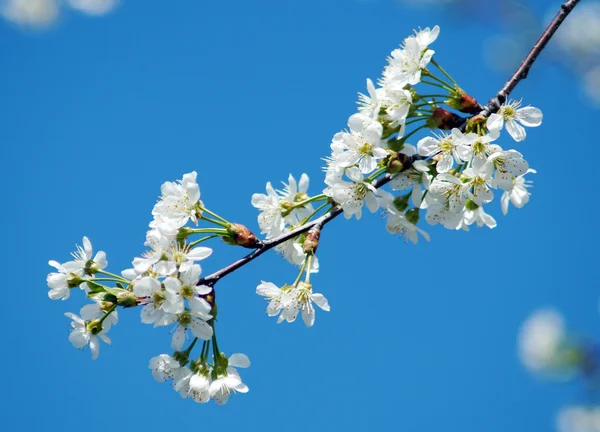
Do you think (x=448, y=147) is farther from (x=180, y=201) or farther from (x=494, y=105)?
(x=180, y=201)

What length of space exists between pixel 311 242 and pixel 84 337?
771 millimetres

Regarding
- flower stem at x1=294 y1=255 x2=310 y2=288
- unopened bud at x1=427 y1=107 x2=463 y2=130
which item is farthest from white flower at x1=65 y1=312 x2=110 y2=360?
unopened bud at x1=427 y1=107 x2=463 y2=130

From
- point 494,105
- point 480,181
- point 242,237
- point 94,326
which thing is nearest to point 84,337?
point 94,326

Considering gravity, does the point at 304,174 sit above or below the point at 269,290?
above

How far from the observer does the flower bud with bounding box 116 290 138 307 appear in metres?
1.97

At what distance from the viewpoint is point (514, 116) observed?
216 centimetres

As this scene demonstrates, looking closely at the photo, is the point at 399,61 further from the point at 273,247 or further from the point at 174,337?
the point at 174,337

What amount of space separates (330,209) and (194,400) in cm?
73

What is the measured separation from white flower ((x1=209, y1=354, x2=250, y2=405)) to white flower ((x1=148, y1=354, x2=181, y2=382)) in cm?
13

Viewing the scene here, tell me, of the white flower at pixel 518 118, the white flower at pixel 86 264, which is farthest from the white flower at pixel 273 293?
the white flower at pixel 518 118

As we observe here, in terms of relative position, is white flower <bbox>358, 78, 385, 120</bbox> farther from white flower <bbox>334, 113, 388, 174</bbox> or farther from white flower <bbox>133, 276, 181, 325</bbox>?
white flower <bbox>133, 276, 181, 325</bbox>

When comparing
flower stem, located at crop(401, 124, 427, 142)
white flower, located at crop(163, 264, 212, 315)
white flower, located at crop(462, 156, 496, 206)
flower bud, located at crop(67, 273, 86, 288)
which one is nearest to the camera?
white flower, located at crop(163, 264, 212, 315)

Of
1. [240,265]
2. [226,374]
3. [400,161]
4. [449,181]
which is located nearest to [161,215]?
[240,265]

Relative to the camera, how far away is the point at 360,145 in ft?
6.76
